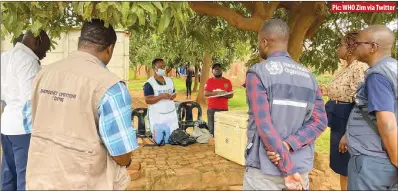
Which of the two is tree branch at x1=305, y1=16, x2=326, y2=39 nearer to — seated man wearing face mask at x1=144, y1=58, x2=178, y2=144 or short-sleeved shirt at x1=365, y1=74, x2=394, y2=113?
seated man wearing face mask at x1=144, y1=58, x2=178, y2=144

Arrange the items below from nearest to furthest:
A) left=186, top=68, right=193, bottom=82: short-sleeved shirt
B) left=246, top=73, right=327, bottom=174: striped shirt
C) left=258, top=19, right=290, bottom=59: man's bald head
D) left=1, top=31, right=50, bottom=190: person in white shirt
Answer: left=246, top=73, right=327, bottom=174: striped shirt, left=258, top=19, right=290, bottom=59: man's bald head, left=1, top=31, right=50, bottom=190: person in white shirt, left=186, top=68, right=193, bottom=82: short-sleeved shirt

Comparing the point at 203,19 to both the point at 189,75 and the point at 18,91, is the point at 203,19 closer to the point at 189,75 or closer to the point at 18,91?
the point at 18,91

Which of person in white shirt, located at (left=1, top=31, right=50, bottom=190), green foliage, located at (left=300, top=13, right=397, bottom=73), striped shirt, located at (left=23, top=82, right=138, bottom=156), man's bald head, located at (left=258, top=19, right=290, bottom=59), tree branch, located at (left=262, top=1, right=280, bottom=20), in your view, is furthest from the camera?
green foliage, located at (left=300, top=13, right=397, bottom=73)

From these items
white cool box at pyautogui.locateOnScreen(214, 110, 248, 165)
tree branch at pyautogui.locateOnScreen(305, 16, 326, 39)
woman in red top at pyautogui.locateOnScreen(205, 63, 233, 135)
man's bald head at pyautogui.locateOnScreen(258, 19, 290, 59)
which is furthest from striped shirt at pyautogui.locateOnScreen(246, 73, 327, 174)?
woman in red top at pyautogui.locateOnScreen(205, 63, 233, 135)

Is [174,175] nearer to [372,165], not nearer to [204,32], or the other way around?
[372,165]

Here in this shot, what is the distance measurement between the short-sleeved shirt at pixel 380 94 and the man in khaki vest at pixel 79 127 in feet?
4.58

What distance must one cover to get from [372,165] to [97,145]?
5.43 ft

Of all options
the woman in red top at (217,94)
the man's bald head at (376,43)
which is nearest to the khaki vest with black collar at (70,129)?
the man's bald head at (376,43)

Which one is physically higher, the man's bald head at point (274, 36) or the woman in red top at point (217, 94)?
the man's bald head at point (274, 36)

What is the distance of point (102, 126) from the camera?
1767mm

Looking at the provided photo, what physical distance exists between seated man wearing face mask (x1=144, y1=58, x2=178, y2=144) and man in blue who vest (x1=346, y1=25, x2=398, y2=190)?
345 cm

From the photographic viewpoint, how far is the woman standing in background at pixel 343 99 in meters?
3.37
